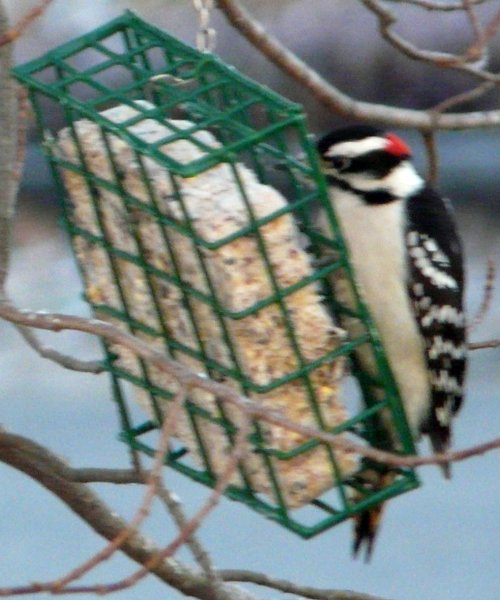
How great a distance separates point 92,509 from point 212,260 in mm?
624

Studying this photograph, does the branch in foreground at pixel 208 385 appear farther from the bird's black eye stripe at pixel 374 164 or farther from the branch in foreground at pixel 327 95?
the branch in foreground at pixel 327 95

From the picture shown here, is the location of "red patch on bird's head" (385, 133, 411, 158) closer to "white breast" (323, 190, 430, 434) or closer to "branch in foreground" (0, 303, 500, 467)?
"white breast" (323, 190, 430, 434)

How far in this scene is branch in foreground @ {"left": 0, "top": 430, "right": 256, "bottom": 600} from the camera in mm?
2516

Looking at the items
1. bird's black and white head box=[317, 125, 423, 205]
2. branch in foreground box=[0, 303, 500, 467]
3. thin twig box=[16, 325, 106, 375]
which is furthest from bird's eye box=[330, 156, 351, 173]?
branch in foreground box=[0, 303, 500, 467]

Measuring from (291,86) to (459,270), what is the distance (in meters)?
2.56

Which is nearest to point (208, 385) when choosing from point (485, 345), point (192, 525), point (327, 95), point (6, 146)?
point (192, 525)

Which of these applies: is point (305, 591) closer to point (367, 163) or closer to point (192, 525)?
point (367, 163)

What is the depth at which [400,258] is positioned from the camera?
2666 mm

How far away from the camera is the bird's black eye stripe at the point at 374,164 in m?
2.63

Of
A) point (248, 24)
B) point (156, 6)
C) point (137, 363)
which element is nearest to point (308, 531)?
point (137, 363)

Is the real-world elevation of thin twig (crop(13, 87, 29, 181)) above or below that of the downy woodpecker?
above

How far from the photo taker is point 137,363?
2529 mm

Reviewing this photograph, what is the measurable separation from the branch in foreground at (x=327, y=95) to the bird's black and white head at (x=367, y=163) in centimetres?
34

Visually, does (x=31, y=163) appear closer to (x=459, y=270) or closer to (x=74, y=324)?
(x=459, y=270)
